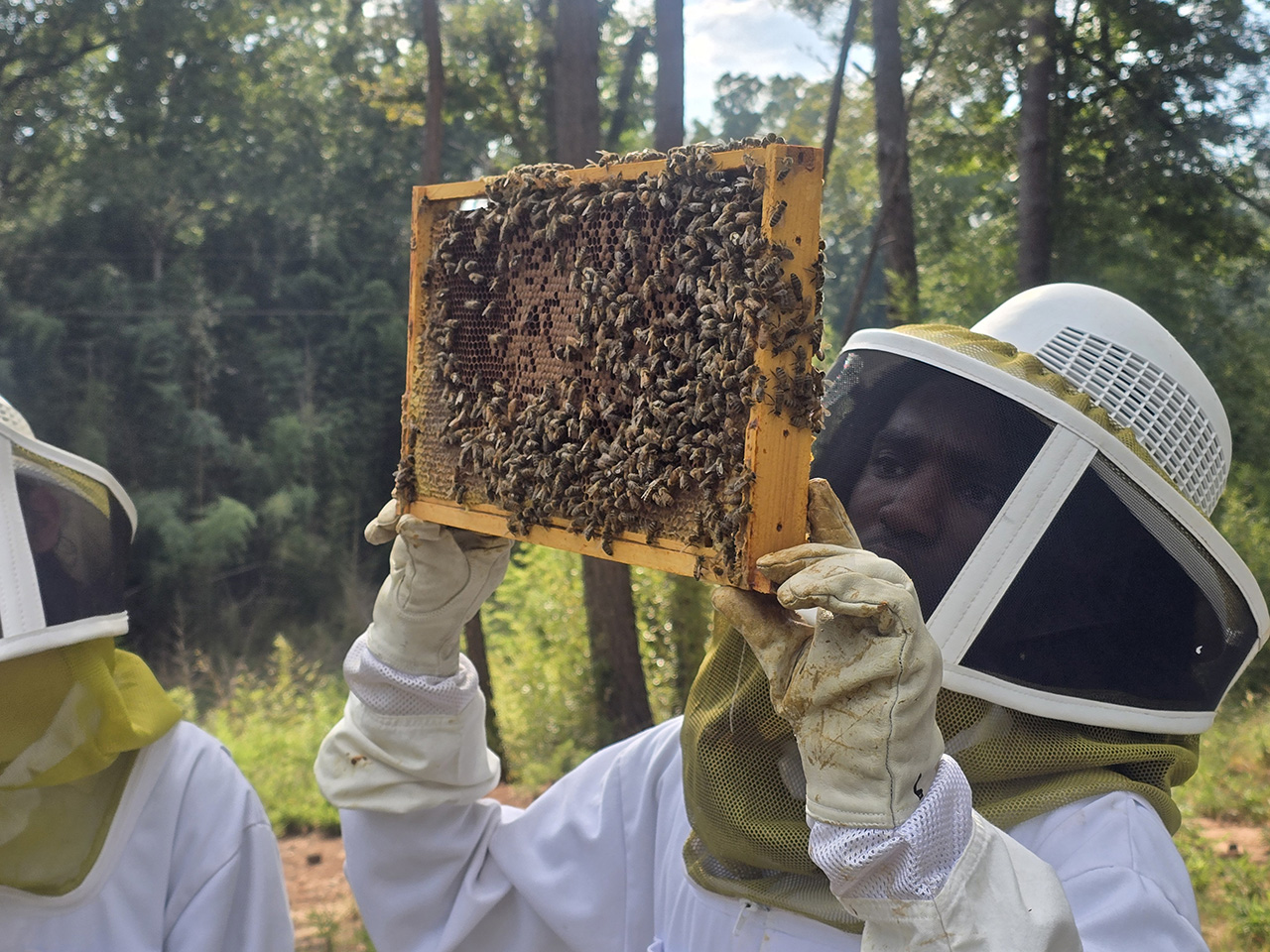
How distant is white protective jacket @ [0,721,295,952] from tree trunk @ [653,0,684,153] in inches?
183

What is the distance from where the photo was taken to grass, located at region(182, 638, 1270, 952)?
5.29 metres

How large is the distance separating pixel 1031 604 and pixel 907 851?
1.97 feet

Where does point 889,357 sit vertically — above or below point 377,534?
above

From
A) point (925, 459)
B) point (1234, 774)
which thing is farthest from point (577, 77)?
point (1234, 774)

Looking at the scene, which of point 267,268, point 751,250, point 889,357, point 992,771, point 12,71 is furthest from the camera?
point 267,268

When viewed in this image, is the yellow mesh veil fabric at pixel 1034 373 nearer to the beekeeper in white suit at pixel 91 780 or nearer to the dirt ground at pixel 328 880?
the beekeeper in white suit at pixel 91 780

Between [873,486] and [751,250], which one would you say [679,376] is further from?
[873,486]

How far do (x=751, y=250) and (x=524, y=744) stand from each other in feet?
25.8

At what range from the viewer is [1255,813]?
21.7ft

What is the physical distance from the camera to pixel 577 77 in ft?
22.8

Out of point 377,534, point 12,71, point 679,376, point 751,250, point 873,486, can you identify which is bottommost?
point 377,534

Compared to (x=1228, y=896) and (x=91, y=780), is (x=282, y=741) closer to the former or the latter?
(x=91, y=780)

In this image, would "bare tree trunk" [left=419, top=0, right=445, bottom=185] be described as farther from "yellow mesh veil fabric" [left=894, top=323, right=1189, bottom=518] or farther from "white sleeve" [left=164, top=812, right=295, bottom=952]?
"yellow mesh veil fabric" [left=894, top=323, right=1189, bottom=518]

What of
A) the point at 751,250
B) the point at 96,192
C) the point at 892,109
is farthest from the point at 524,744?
the point at 96,192
